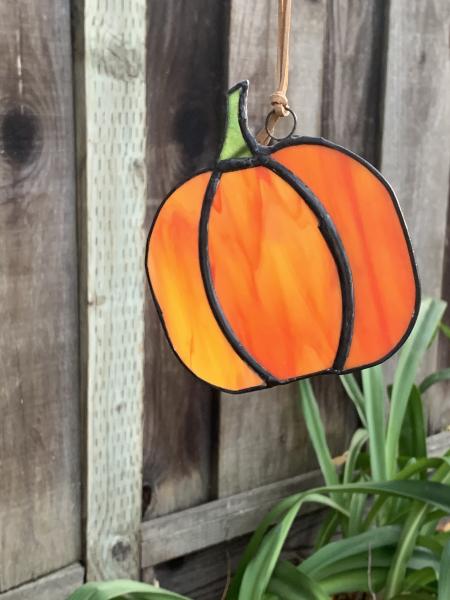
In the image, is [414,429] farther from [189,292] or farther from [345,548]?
[189,292]

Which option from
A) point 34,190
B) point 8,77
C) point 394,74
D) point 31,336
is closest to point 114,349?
point 31,336

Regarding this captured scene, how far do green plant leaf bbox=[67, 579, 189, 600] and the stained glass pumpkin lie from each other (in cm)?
33

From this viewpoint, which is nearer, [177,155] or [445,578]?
[445,578]

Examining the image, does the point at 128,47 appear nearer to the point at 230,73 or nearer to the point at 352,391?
the point at 230,73

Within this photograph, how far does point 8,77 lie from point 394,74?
626 mm

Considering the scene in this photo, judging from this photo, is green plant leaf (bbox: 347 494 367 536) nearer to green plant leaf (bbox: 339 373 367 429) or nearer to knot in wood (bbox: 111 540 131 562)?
green plant leaf (bbox: 339 373 367 429)

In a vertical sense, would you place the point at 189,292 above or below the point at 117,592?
above

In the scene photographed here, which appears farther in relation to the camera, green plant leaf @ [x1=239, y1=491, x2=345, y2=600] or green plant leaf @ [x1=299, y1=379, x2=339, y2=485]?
green plant leaf @ [x1=299, y1=379, x2=339, y2=485]

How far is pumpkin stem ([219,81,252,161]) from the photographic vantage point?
593 millimetres

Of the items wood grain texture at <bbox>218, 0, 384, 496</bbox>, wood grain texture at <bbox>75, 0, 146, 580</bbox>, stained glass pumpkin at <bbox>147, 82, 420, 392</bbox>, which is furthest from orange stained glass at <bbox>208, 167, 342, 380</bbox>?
wood grain texture at <bbox>218, 0, 384, 496</bbox>

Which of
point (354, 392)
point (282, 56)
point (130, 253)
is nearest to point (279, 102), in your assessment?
point (282, 56)

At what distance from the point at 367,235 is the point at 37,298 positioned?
45 cm

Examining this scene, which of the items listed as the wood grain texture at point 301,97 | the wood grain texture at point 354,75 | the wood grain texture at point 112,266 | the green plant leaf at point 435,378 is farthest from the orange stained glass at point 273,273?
the green plant leaf at point 435,378

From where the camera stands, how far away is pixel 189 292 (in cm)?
63
